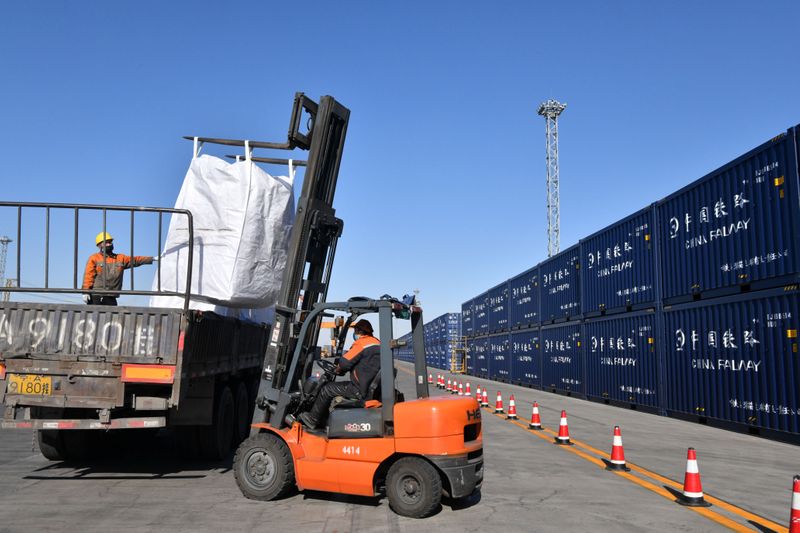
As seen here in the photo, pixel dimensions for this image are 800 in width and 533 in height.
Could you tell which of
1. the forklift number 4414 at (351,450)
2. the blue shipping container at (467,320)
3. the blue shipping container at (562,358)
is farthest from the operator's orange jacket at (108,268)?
the blue shipping container at (467,320)

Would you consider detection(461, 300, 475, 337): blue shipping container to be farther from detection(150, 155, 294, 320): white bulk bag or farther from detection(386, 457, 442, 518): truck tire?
detection(386, 457, 442, 518): truck tire

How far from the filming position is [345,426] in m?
6.04

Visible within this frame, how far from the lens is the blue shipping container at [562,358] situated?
21.5m

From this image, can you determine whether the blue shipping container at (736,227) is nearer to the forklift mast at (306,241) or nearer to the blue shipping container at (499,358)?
the forklift mast at (306,241)

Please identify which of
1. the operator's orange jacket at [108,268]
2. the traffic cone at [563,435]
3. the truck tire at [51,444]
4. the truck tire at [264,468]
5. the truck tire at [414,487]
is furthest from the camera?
the traffic cone at [563,435]

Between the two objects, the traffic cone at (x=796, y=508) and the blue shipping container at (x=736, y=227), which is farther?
the blue shipping container at (x=736, y=227)

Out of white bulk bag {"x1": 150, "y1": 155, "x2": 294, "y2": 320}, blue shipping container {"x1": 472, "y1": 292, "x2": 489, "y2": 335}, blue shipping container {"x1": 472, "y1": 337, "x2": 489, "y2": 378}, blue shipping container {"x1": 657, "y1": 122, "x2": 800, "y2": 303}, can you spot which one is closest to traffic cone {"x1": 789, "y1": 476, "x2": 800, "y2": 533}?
white bulk bag {"x1": 150, "y1": 155, "x2": 294, "y2": 320}

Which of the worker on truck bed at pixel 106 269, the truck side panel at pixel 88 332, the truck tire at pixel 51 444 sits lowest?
the truck tire at pixel 51 444

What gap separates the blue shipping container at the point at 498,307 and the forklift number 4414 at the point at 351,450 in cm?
2720

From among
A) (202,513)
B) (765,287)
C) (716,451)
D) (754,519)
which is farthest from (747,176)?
(202,513)

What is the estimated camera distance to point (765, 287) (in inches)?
462

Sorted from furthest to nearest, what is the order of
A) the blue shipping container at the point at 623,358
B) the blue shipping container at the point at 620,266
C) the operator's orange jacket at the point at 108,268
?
the blue shipping container at the point at 620,266 → the blue shipping container at the point at 623,358 → the operator's orange jacket at the point at 108,268

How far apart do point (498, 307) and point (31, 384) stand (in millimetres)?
29883

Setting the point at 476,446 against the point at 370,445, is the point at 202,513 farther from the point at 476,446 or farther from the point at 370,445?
the point at 476,446
